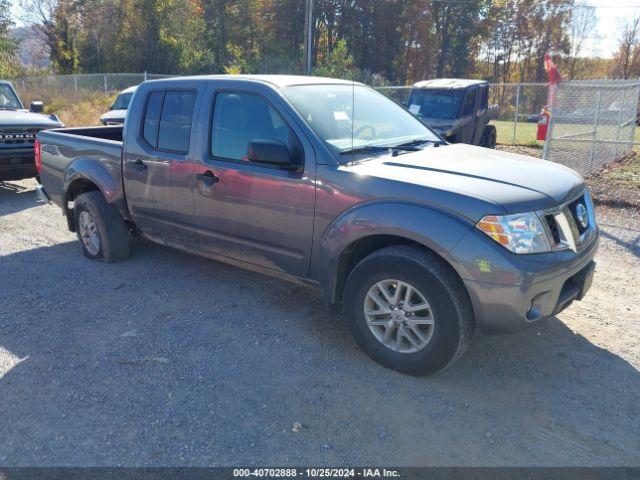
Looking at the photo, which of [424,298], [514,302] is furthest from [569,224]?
[424,298]

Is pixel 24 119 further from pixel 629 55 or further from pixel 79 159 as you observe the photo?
pixel 629 55

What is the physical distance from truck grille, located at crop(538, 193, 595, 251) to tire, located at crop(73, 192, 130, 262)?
4106 mm

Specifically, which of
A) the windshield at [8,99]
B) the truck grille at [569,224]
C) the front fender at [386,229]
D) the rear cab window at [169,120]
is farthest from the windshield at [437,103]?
the front fender at [386,229]

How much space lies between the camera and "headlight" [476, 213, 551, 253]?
3172 mm

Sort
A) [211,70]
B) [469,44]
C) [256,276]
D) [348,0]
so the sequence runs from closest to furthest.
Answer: [256,276], [211,70], [348,0], [469,44]

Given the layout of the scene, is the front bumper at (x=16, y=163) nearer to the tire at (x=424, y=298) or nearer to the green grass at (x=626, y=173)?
the tire at (x=424, y=298)

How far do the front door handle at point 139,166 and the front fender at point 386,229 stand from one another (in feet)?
6.64

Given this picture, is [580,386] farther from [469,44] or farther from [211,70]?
[469,44]

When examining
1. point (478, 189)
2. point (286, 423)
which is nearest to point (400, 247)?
point (478, 189)

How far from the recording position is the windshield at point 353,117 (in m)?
4.07

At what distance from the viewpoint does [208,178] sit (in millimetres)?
4441

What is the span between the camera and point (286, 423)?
315 cm

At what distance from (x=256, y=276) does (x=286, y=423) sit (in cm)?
241

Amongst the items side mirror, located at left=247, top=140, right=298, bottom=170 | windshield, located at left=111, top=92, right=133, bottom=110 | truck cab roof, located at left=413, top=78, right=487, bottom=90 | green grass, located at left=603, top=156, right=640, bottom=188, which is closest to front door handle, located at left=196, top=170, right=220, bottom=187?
side mirror, located at left=247, top=140, right=298, bottom=170
